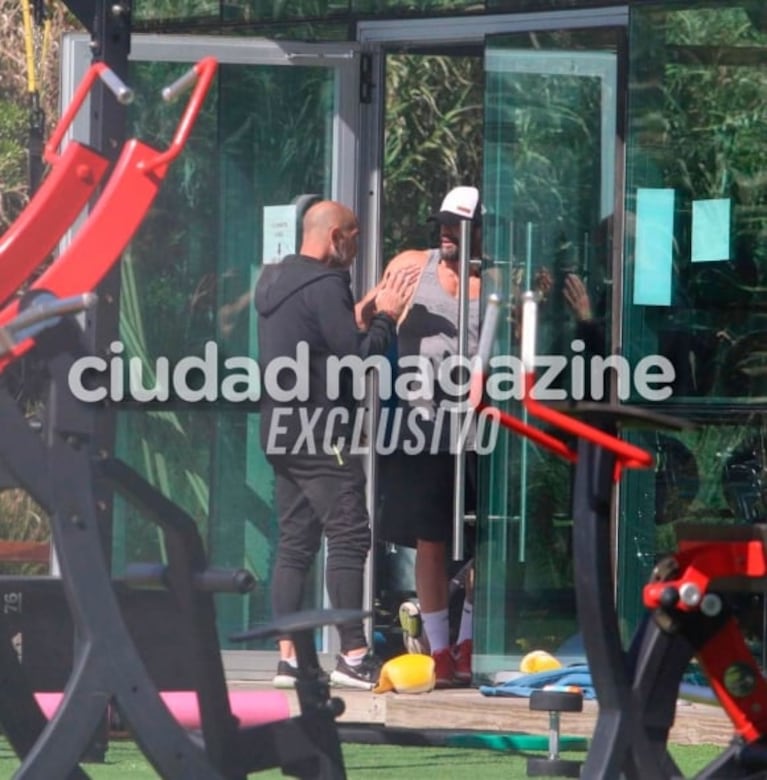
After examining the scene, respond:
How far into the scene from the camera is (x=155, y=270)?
8.38m

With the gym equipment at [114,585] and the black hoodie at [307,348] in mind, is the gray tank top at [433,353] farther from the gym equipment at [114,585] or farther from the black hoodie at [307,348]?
the gym equipment at [114,585]


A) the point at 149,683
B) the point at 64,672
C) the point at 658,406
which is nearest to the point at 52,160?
the point at 149,683

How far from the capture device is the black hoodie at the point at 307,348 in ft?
24.5

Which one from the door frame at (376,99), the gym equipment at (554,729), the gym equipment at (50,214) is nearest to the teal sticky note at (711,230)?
the door frame at (376,99)

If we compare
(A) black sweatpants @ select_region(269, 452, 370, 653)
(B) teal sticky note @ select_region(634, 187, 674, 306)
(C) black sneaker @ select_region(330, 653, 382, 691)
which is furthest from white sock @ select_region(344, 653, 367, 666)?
(B) teal sticky note @ select_region(634, 187, 674, 306)

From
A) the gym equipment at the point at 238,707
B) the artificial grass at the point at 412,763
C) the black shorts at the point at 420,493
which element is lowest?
the artificial grass at the point at 412,763

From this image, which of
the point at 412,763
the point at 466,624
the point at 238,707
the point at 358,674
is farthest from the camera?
the point at 466,624

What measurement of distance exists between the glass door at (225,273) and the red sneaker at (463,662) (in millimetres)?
591

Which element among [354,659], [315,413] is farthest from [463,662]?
[315,413]

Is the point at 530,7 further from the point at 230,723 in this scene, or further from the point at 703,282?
the point at 230,723

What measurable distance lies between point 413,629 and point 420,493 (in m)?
0.59

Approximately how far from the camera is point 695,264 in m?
7.76

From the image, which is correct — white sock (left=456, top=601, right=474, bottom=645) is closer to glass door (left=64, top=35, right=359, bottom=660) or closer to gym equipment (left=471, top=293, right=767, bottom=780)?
glass door (left=64, top=35, right=359, bottom=660)

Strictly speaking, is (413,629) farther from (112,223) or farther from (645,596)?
(112,223)
